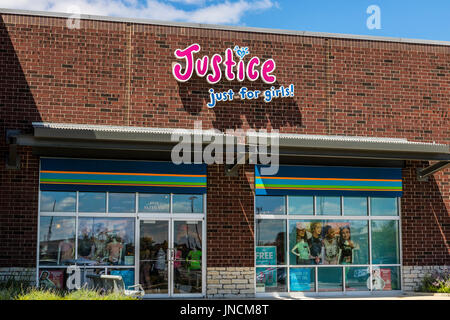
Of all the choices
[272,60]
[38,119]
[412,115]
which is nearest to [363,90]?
[412,115]

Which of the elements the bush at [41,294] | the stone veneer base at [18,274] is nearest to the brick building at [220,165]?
the stone veneer base at [18,274]

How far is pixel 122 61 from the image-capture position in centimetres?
1678

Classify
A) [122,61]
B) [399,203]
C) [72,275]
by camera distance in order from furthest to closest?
1. [399,203]
2. [122,61]
3. [72,275]

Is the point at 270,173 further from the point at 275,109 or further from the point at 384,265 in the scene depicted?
the point at 384,265

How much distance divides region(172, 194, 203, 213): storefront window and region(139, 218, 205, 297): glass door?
28 centimetres

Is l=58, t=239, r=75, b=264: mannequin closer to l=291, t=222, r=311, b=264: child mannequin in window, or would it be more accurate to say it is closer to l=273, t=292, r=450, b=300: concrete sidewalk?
l=273, t=292, r=450, b=300: concrete sidewalk

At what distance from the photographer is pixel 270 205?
1705 centimetres

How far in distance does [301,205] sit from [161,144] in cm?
463

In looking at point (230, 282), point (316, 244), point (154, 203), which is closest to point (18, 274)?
point (154, 203)

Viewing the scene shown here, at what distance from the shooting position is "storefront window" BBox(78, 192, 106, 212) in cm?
1605

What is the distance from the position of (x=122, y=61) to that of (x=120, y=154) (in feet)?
8.37

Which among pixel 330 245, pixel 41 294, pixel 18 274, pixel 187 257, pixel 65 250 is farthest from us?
pixel 330 245

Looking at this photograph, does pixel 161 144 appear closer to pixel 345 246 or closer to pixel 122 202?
pixel 122 202

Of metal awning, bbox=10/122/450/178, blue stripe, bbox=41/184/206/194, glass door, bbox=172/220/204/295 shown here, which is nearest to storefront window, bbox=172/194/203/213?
blue stripe, bbox=41/184/206/194
